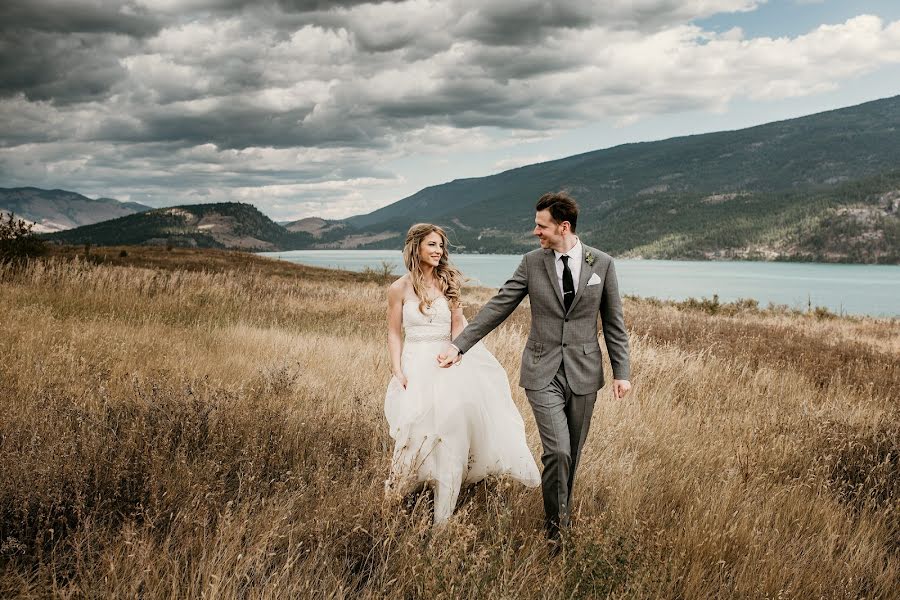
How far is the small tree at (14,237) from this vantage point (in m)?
15.3

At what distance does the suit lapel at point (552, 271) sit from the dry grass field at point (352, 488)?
1376 mm

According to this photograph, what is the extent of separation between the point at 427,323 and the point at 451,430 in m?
0.91

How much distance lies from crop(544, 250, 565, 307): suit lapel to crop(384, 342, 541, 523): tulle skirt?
782 mm

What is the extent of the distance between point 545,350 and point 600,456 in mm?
1789

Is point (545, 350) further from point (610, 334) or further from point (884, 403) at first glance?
point (884, 403)

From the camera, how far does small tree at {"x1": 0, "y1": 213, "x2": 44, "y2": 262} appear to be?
15289 millimetres

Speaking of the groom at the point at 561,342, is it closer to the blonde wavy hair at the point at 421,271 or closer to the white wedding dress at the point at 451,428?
the white wedding dress at the point at 451,428

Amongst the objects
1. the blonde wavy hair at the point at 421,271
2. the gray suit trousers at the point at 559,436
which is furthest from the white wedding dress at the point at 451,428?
the blonde wavy hair at the point at 421,271

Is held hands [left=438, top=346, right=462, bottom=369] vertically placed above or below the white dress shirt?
below

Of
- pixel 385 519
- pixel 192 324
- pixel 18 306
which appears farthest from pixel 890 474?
pixel 18 306

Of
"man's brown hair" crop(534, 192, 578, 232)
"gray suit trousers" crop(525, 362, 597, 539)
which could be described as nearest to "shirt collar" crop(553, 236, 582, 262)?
"man's brown hair" crop(534, 192, 578, 232)

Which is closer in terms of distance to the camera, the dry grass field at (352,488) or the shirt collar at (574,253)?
the dry grass field at (352,488)

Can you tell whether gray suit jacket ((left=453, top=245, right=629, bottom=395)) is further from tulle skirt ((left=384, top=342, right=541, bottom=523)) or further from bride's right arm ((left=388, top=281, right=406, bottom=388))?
bride's right arm ((left=388, top=281, right=406, bottom=388))

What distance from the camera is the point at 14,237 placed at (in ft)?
52.2
